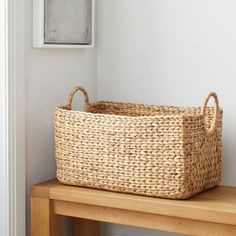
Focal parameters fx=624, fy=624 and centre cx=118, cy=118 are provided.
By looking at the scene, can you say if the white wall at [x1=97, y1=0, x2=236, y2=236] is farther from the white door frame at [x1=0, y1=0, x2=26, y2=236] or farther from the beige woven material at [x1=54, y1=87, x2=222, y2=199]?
the white door frame at [x1=0, y1=0, x2=26, y2=236]

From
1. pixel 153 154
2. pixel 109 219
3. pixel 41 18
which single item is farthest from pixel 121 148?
pixel 41 18

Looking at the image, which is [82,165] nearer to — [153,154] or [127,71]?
[153,154]

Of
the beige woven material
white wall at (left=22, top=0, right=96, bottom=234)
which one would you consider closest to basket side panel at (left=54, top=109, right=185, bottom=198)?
the beige woven material

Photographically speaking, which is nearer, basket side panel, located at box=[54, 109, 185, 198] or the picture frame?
basket side panel, located at box=[54, 109, 185, 198]

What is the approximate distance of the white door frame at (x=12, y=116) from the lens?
205cm

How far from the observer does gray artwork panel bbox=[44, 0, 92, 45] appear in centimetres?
221

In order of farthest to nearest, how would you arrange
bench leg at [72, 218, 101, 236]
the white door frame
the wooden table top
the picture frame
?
bench leg at [72, 218, 101, 236] < the picture frame < the white door frame < the wooden table top

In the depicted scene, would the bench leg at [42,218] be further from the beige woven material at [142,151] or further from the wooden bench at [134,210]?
the beige woven material at [142,151]

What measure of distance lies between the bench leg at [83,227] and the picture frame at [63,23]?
67 cm

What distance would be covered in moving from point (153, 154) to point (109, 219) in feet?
0.90

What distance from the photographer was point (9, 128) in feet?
6.79

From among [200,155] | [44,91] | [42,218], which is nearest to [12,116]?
[44,91]

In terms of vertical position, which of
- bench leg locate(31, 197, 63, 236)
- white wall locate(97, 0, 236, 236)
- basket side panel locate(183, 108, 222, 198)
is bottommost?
bench leg locate(31, 197, 63, 236)

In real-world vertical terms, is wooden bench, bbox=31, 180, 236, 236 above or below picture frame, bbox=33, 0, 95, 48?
below
